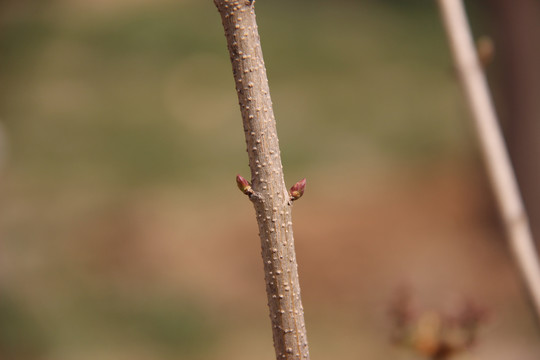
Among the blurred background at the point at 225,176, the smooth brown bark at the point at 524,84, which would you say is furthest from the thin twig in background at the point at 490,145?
the smooth brown bark at the point at 524,84

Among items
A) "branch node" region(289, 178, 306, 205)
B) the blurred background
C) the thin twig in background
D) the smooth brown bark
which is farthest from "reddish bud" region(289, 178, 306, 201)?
the smooth brown bark

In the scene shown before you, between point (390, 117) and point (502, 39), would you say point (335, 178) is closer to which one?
point (390, 117)

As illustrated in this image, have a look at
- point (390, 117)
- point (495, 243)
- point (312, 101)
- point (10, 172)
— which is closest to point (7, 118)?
point (10, 172)

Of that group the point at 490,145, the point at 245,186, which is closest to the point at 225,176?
the point at 490,145

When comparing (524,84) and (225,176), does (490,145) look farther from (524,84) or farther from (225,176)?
(225,176)

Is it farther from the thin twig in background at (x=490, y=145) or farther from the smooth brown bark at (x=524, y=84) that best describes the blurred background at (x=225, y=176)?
the thin twig in background at (x=490, y=145)

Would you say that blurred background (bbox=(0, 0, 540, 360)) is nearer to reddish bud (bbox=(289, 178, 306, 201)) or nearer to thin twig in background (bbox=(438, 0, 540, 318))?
thin twig in background (bbox=(438, 0, 540, 318))
